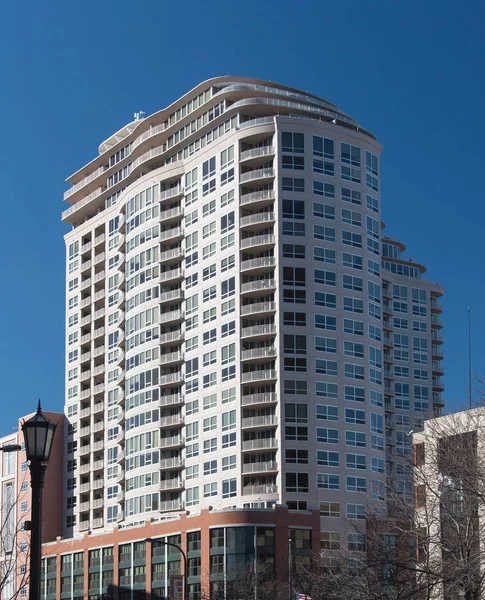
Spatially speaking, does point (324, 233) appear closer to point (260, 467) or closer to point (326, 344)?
point (326, 344)

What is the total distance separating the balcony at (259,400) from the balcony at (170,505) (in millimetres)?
15097

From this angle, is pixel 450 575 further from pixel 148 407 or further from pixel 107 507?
pixel 107 507

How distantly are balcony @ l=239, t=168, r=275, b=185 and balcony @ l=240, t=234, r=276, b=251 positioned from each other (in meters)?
6.15

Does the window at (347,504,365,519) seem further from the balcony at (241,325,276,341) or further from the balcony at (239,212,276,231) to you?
the balcony at (239,212,276,231)

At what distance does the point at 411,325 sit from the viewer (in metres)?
167

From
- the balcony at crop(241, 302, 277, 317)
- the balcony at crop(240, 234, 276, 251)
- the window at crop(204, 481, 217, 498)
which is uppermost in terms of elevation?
the balcony at crop(240, 234, 276, 251)

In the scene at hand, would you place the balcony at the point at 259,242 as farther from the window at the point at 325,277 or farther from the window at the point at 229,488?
the window at the point at 229,488

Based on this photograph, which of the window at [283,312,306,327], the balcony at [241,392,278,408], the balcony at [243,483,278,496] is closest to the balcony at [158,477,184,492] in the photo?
the balcony at [243,483,278,496]

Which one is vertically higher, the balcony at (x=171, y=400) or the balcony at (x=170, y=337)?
the balcony at (x=170, y=337)

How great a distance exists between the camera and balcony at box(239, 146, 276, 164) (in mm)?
125000

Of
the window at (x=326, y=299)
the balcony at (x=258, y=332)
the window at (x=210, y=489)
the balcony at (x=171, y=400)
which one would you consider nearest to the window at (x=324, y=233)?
the window at (x=326, y=299)

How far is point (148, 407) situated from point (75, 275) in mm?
33104

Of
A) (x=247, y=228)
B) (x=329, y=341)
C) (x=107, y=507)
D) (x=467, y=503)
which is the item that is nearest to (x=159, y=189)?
(x=247, y=228)

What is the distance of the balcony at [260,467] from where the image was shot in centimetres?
11744
